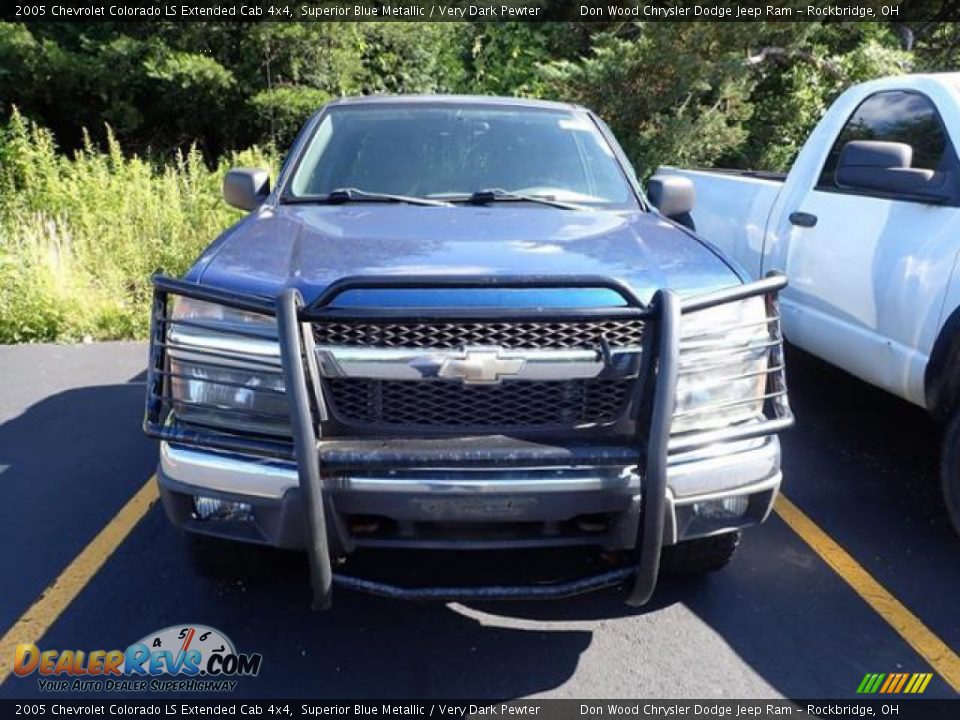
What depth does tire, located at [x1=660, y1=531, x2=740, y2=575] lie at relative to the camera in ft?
9.39

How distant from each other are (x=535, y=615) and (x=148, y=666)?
136 cm

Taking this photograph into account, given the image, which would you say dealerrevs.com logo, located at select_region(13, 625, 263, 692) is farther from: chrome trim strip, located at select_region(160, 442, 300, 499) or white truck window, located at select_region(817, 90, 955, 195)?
white truck window, located at select_region(817, 90, 955, 195)

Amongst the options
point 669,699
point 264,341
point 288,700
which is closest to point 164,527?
point 288,700

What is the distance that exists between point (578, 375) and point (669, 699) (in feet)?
3.74

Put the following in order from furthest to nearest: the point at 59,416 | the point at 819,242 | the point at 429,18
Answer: the point at 429,18
the point at 59,416
the point at 819,242

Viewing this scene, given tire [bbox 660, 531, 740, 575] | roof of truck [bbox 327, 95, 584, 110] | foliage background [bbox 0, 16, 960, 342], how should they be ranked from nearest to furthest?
1. tire [bbox 660, 531, 740, 575]
2. roof of truck [bbox 327, 95, 584, 110]
3. foliage background [bbox 0, 16, 960, 342]

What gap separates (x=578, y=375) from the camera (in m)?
2.24

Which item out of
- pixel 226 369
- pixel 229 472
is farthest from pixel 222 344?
pixel 229 472

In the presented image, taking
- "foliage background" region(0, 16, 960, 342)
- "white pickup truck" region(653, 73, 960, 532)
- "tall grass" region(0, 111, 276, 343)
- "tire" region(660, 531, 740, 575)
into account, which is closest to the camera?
"tire" region(660, 531, 740, 575)

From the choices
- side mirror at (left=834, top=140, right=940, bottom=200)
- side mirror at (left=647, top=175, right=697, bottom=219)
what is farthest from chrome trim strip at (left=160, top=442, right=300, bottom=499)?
side mirror at (left=834, top=140, right=940, bottom=200)

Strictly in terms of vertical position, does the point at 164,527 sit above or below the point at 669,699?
below

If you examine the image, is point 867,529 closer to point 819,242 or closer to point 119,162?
point 819,242

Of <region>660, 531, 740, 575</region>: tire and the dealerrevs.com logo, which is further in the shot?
<region>660, 531, 740, 575</region>: tire

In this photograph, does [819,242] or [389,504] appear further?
[819,242]
